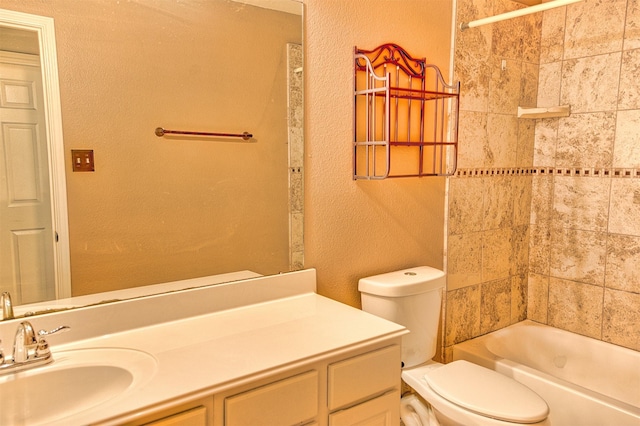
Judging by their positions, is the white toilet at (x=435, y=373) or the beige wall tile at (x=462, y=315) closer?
the white toilet at (x=435, y=373)

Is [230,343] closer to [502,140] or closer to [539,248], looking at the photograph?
[502,140]

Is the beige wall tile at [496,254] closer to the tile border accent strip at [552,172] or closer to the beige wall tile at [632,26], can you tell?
the tile border accent strip at [552,172]

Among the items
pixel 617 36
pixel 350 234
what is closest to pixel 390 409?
pixel 350 234

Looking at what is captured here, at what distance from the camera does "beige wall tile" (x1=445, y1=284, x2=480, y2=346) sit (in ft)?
8.05

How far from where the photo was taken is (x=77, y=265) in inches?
56.0

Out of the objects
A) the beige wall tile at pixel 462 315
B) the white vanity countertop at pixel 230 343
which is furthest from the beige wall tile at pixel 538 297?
the white vanity countertop at pixel 230 343

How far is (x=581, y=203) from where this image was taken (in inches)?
103

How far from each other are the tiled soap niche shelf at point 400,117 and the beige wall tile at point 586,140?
2.58 feet

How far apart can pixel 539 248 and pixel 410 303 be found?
1304mm

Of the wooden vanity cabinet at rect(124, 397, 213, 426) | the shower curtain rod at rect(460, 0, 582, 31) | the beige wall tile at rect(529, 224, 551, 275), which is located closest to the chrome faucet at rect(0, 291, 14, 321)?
the wooden vanity cabinet at rect(124, 397, 213, 426)

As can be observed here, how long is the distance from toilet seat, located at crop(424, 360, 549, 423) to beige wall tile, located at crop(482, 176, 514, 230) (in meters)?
0.92

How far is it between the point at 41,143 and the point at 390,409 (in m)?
1.34

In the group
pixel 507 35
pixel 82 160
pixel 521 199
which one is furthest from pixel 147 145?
pixel 521 199

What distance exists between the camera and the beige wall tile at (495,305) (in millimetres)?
2631
